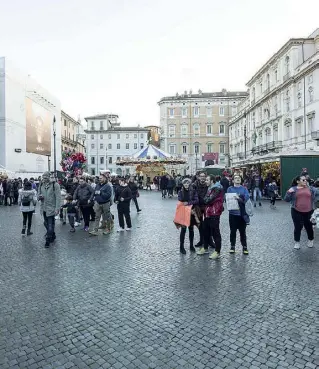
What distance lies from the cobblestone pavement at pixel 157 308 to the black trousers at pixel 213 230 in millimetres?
368

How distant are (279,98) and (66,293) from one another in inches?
1760

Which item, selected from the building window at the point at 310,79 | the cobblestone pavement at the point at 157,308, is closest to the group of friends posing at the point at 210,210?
the cobblestone pavement at the point at 157,308

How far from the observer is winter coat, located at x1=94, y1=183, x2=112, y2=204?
10539mm

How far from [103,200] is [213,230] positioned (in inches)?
166

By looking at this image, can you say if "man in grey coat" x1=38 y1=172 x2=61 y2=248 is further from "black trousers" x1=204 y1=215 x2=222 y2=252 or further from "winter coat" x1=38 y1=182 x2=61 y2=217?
"black trousers" x1=204 y1=215 x2=222 y2=252

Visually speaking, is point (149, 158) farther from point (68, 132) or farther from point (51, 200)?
point (68, 132)

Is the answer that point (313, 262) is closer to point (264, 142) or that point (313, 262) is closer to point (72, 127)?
point (264, 142)

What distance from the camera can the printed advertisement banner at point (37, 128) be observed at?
39.0 meters

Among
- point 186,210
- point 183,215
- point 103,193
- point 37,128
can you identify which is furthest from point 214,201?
point 37,128

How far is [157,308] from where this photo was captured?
15.2 feet

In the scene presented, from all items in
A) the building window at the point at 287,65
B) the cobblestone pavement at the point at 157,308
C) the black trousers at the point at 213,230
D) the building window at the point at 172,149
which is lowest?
the cobblestone pavement at the point at 157,308

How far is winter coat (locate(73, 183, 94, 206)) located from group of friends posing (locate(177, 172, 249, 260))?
168 inches

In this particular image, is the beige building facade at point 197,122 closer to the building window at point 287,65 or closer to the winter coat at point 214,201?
the building window at point 287,65

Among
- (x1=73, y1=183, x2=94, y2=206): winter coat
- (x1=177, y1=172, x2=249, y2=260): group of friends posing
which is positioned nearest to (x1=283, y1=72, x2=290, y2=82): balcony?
(x1=73, y1=183, x2=94, y2=206): winter coat
